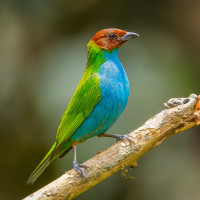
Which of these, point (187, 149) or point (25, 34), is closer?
point (187, 149)

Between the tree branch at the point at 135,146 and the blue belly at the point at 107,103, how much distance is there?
37 cm

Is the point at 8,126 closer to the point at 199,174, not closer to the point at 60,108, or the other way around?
the point at 60,108

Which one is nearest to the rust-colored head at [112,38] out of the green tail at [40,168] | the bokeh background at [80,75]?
the bokeh background at [80,75]

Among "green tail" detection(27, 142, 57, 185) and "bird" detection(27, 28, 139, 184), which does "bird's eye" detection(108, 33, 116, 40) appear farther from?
"green tail" detection(27, 142, 57, 185)

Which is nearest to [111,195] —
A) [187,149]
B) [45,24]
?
[187,149]

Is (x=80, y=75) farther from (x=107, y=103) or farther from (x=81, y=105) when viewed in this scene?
(x=107, y=103)

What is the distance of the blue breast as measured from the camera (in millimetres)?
3855

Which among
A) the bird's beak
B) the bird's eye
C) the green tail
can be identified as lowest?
the green tail

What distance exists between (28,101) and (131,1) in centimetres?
208

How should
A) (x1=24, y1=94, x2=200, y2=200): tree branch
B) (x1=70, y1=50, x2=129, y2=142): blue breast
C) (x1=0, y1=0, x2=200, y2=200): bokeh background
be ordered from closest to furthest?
(x1=24, y1=94, x2=200, y2=200): tree branch
(x1=70, y1=50, x2=129, y2=142): blue breast
(x1=0, y1=0, x2=200, y2=200): bokeh background

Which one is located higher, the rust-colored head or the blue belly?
the rust-colored head

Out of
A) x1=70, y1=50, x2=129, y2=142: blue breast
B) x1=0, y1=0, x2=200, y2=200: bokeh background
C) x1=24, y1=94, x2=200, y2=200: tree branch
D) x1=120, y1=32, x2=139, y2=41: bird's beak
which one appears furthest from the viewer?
x1=0, y1=0, x2=200, y2=200: bokeh background

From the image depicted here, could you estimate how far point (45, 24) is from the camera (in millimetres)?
6055

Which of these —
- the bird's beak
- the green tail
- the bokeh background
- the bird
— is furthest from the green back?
the bokeh background
